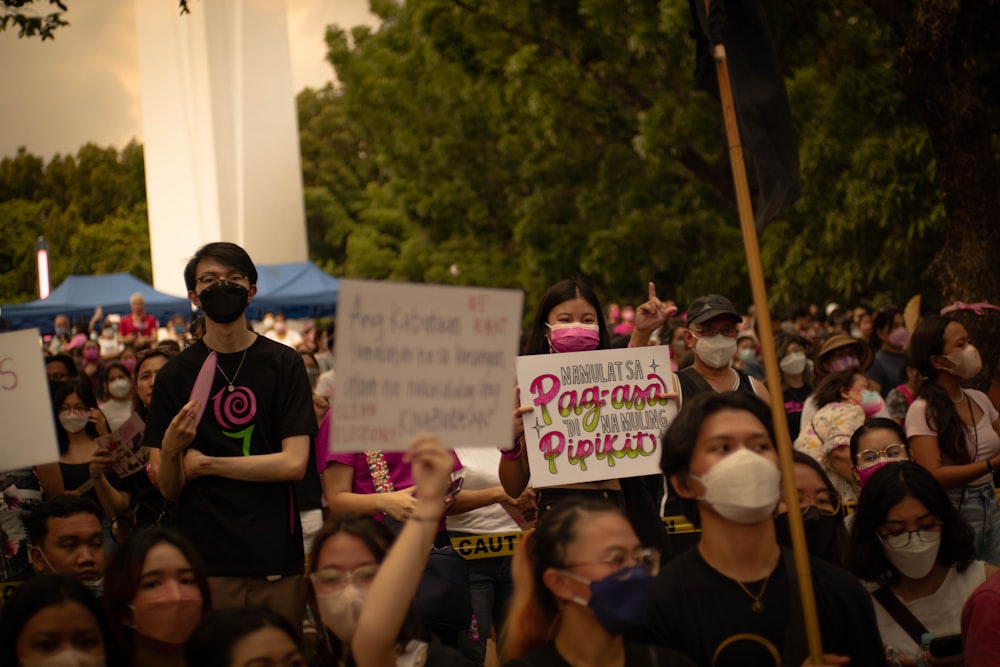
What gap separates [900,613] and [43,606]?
10.5 feet

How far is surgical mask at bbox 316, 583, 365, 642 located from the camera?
3.68 meters

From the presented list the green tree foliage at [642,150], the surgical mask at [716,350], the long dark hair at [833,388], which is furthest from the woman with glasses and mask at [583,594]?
the green tree foliage at [642,150]

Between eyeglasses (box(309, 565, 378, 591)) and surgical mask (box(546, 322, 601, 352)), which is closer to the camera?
eyeglasses (box(309, 565, 378, 591))

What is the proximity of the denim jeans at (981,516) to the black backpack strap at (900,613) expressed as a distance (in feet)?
6.91

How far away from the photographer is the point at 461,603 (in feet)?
16.7

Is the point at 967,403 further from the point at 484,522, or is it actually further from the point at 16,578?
the point at 16,578

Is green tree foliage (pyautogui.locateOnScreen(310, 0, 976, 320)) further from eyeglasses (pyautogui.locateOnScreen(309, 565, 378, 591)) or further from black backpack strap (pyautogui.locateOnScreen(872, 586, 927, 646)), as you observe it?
eyeglasses (pyautogui.locateOnScreen(309, 565, 378, 591))

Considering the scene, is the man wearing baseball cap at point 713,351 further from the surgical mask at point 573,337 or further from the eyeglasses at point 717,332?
the surgical mask at point 573,337

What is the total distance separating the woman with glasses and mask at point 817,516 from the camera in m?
4.86

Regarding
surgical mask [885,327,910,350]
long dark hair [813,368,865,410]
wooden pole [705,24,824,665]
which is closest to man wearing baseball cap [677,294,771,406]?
wooden pole [705,24,824,665]

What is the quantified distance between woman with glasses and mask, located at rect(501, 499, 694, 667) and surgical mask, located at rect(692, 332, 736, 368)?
2.48 metres

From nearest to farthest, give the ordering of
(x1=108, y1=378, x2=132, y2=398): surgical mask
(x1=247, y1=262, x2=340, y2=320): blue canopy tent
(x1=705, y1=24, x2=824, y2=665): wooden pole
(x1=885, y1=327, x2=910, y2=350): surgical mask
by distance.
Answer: (x1=705, y1=24, x2=824, y2=665): wooden pole < (x1=108, y1=378, x2=132, y2=398): surgical mask < (x1=885, y1=327, x2=910, y2=350): surgical mask < (x1=247, y1=262, x2=340, y2=320): blue canopy tent

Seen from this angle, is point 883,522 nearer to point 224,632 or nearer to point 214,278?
point 224,632

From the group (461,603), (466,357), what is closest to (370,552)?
(466,357)
